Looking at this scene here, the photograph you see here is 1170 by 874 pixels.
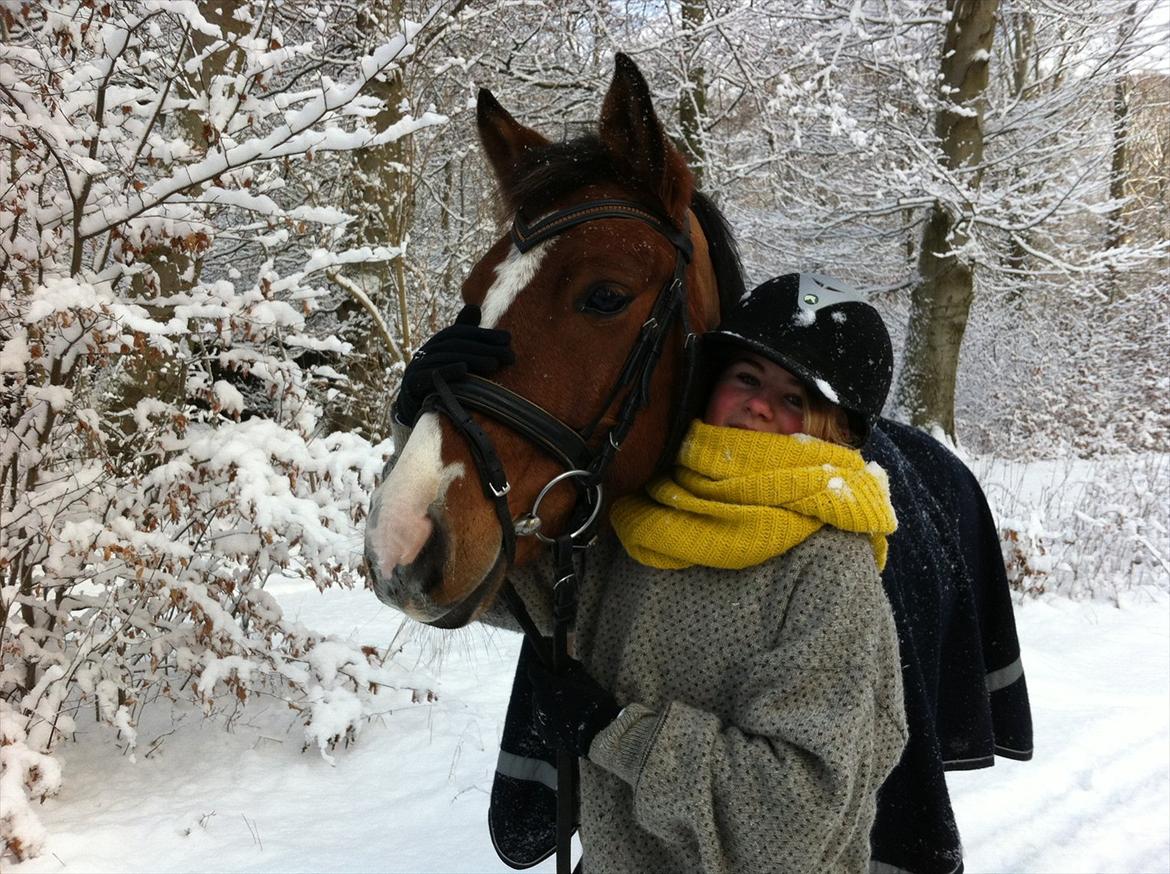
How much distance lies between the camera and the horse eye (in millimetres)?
1385

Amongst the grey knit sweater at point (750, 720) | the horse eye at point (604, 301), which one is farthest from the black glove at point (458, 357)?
the grey knit sweater at point (750, 720)

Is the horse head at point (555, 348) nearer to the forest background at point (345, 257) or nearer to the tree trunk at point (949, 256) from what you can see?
the forest background at point (345, 257)

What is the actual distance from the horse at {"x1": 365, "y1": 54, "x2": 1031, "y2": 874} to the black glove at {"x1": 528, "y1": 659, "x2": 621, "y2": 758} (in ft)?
0.66

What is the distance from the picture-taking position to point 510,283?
1382 mm

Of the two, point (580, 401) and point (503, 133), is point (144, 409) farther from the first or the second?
point (580, 401)

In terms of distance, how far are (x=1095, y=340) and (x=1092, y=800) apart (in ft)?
44.2

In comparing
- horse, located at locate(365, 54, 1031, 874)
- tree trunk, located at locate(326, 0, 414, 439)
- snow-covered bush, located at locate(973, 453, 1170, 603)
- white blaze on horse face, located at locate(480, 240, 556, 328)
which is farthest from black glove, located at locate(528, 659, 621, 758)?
snow-covered bush, located at locate(973, 453, 1170, 603)

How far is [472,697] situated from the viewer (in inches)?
166

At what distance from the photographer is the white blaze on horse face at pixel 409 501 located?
1151 mm

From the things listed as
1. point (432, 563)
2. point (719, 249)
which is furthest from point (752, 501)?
point (719, 249)

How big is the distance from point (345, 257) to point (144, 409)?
1.10 metres

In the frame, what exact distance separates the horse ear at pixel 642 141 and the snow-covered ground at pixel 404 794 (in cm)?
267

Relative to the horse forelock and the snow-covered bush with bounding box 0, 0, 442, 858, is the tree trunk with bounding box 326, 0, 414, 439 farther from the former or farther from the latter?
the horse forelock

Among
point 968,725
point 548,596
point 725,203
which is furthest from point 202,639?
point 725,203
